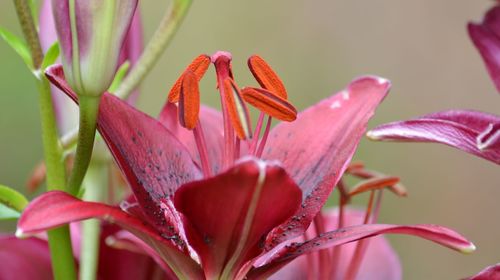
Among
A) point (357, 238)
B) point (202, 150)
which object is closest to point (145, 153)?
point (202, 150)

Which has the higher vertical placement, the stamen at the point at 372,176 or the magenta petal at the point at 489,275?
the stamen at the point at 372,176

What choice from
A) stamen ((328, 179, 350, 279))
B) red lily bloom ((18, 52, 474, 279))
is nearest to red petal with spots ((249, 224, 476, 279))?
A: red lily bloom ((18, 52, 474, 279))

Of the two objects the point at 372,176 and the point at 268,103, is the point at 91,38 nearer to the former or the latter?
the point at 268,103

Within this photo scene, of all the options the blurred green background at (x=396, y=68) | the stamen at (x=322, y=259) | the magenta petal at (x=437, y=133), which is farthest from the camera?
the blurred green background at (x=396, y=68)

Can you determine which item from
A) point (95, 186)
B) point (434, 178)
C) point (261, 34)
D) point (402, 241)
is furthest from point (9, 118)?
point (95, 186)

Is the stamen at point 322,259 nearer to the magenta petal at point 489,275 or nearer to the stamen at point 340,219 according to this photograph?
the stamen at point 340,219

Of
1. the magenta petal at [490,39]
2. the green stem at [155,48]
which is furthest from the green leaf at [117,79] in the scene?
the magenta petal at [490,39]
